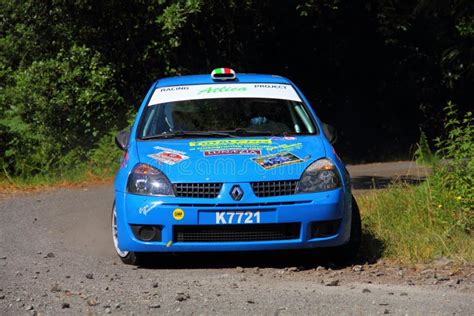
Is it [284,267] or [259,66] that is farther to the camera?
[259,66]

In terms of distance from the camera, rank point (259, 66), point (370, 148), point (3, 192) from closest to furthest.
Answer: point (3, 192), point (259, 66), point (370, 148)

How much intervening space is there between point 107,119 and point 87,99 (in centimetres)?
58

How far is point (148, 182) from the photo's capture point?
27.3 ft

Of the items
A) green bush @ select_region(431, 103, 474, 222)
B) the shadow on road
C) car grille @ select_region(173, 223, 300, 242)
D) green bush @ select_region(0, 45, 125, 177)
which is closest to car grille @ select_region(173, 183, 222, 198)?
car grille @ select_region(173, 223, 300, 242)

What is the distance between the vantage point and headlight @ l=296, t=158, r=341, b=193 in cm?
825

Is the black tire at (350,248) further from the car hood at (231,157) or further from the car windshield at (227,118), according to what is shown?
the car windshield at (227,118)

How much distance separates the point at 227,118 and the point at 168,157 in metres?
1.33

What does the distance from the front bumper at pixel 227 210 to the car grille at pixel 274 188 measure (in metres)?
0.05

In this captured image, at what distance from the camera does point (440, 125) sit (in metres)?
22.8

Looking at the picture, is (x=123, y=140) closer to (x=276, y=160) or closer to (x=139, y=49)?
(x=276, y=160)

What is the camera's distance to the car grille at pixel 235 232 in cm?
817

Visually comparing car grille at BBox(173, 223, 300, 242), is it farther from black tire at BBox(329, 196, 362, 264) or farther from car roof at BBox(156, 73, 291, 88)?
car roof at BBox(156, 73, 291, 88)

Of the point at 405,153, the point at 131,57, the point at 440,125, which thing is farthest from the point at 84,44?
the point at 440,125

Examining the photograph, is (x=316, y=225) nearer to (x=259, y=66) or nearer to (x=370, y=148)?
(x=259, y=66)
